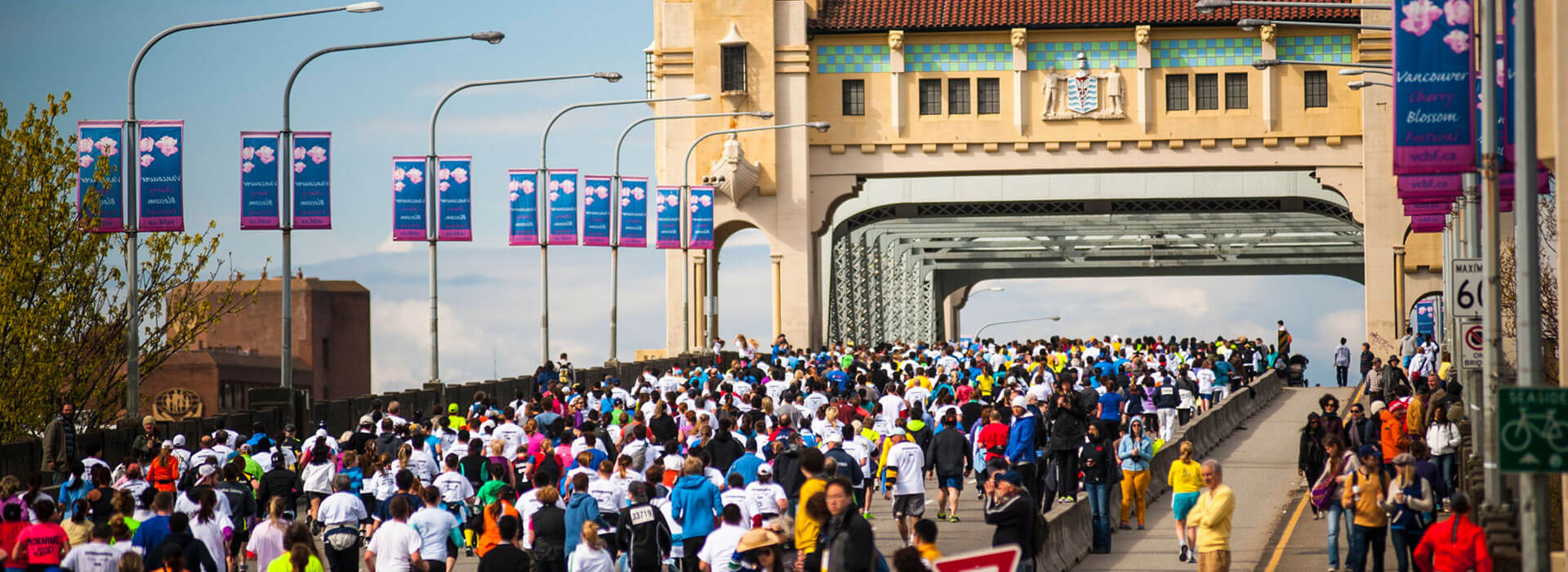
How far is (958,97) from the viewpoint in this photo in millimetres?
59625

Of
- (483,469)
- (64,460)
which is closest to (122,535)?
(483,469)

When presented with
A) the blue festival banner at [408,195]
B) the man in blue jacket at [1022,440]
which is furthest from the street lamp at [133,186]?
the man in blue jacket at [1022,440]

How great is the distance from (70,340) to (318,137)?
11422 mm

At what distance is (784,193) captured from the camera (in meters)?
60.1

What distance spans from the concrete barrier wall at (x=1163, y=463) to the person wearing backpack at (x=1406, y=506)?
10.3 ft

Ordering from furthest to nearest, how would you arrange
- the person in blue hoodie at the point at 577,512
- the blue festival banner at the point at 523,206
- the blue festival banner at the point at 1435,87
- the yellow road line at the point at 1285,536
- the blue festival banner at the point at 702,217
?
the blue festival banner at the point at 702,217 → the blue festival banner at the point at 523,206 → the yellow road line at the point at 1285,536 → the blue festival banner at the point at 1435,87 → the person in blue hoodie at the point at 577,512

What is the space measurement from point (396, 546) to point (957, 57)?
46.2 m

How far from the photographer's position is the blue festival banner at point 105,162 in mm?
26672

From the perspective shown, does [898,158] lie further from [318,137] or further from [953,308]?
[953,308]

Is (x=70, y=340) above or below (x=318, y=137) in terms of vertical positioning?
below

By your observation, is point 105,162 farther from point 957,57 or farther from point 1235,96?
point 1235,96

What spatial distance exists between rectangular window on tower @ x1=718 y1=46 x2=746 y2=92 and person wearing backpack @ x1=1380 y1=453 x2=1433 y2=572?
139 feet

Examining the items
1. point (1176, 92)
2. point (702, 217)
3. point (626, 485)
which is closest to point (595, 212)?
point (702, 217)

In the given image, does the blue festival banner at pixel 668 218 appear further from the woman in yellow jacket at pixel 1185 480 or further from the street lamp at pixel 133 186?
the woman in yellow jacket at pixel 1185 480
